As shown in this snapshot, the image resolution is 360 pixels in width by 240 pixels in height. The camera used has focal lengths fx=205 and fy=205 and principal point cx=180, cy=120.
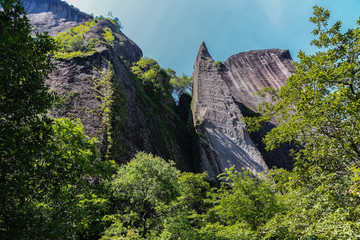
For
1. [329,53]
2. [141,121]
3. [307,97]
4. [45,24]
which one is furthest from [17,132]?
[45,24]

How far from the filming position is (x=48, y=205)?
5738 mm

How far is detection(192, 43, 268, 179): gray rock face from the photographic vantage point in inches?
944

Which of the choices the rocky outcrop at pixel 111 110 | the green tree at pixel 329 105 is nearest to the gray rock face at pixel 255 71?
the rocky outcrop at pixel 111 110

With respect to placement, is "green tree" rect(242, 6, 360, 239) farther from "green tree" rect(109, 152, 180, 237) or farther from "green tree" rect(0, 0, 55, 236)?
"green tree" rect(0, 0, 55, 236)

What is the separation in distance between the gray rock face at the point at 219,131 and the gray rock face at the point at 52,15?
135 ft

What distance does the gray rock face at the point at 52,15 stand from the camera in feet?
168

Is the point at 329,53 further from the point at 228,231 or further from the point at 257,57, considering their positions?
the point at 257,57

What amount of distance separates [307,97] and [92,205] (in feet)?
25.9

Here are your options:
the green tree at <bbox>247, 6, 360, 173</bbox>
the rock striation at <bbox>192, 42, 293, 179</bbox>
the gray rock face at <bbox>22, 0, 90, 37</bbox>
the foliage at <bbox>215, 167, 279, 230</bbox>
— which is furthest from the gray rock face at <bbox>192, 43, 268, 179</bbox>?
the gray rock face at <bbox>22, 0, 90, 37</bbox>

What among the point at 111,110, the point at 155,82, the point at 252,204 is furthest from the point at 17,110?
A: the point at 155,82

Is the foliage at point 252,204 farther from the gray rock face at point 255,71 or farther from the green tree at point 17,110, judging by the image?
the gray rock face at point 255,71

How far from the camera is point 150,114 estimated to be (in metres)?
24.0

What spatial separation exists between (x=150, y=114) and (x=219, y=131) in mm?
9349

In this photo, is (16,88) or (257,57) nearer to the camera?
(16,88)
